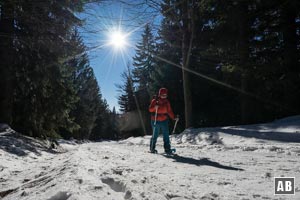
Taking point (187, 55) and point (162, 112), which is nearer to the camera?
point (162, 112)

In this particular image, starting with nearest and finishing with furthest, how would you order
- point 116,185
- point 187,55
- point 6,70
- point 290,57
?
point 116,185 → point 6,70 → point 290,57 → point 187,55

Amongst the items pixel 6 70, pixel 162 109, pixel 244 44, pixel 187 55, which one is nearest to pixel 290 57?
pixel 244 44

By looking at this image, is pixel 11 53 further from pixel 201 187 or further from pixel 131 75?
pixel 131 75

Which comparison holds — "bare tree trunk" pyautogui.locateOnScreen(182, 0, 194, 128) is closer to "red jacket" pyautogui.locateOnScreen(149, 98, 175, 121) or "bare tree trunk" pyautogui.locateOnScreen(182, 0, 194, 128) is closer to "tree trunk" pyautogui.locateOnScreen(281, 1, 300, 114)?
"tree trunk" pyautogui.locateOnScreen(281, 1, 300, 114)

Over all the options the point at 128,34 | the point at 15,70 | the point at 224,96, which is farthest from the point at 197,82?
the point at 15,70

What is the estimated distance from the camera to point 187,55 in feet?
49.7

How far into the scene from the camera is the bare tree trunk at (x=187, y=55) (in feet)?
47.8

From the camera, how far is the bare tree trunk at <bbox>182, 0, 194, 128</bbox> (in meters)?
14.6

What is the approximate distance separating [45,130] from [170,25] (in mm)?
10939

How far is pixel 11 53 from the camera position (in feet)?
31.7

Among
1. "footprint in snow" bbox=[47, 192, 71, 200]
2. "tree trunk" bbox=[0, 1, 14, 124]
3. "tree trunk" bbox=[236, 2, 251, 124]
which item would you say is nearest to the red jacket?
"footprint in snow" bbox=[47, 192, 71, 200]

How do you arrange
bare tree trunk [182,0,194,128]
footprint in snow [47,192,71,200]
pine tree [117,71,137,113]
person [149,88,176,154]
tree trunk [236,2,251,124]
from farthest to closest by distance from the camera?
pine tree [117,71,137,113] → bare tree trunk [182,0,194,128] → tree trunk [236,2,251,124] → person [149,88,176,154] → footprint in snow [47,192,71,200]

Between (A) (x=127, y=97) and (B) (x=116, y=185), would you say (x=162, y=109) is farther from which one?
(A) (x=127, y=97)

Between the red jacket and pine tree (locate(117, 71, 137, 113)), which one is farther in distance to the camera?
pine tree (locate(117, 71, 137, 113))
